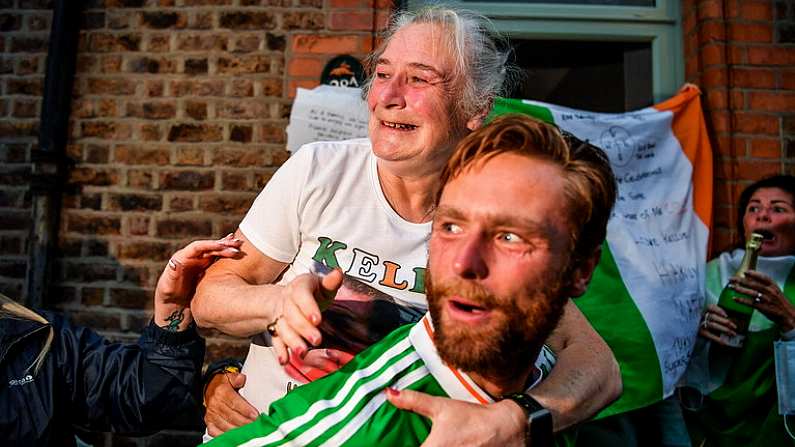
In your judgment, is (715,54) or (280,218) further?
(715,54)

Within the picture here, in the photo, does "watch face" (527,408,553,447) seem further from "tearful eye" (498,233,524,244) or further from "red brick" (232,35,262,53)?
"red brick" (232,35,262,53)

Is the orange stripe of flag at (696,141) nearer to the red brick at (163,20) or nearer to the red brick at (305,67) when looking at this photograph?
the red brick at (305,67)

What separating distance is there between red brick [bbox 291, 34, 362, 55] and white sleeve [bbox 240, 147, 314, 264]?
1.60m

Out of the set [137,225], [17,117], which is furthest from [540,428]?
[17,117]

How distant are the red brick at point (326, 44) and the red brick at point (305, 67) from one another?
0.15 feet

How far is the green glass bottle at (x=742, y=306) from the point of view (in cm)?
270

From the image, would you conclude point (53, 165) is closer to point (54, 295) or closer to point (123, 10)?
point (54, 295)

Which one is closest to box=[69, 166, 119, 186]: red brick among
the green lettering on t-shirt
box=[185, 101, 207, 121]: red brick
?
box=[185, 101, 207, 121]: red brick

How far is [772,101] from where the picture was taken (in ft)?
10.7

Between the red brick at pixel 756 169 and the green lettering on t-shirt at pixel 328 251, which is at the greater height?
the red brick at pixel 756 169

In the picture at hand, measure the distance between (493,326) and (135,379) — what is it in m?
1.24

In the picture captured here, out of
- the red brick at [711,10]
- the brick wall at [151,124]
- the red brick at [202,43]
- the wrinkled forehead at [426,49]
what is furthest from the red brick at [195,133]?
the red brick at [711,10]

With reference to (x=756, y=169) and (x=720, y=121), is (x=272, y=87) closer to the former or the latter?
(x=720, y=121)

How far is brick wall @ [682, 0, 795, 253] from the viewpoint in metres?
3.19
